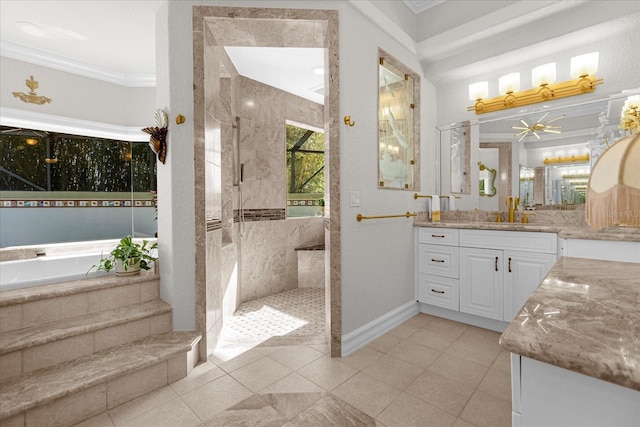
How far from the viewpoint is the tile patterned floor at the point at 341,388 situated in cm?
155

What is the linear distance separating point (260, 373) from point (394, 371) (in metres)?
0.94

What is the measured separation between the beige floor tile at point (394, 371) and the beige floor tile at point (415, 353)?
6cm

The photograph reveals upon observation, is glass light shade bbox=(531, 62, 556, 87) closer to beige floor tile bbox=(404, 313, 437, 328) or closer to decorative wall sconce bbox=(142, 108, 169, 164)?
beige floor tile bbox=(404, 313, 437, 328)

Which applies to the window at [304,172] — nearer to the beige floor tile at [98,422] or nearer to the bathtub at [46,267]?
the bathtub at [46,267]

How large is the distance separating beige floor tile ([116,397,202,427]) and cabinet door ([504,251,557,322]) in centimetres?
250

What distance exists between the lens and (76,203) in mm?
3840

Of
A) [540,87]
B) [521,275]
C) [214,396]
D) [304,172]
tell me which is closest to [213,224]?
[214,396]

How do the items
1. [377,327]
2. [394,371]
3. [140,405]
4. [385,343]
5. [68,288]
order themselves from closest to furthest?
1. [140,405]
2. [68,288]
3. [394,371]
4. [385,343]
5. [377,327]

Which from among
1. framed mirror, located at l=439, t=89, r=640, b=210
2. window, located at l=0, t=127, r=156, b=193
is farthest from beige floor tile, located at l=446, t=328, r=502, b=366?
window, located at l=0, t=127, r=156, b=193

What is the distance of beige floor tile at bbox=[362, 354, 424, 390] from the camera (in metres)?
1.87

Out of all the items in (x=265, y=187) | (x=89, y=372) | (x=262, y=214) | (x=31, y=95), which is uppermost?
(x=31, y=95)

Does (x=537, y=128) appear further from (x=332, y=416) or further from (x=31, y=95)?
(x=31, y=95)

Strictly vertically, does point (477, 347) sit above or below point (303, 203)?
below

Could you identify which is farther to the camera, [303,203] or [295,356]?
[303,203]
